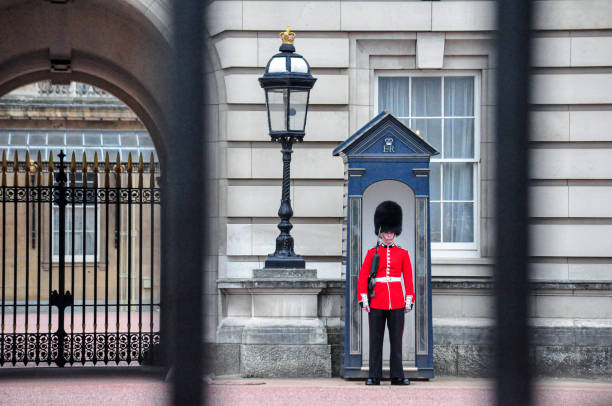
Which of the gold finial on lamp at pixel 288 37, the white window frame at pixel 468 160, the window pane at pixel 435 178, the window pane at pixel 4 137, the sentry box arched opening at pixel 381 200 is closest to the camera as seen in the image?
the sentry box arched opening at pixel 381 200

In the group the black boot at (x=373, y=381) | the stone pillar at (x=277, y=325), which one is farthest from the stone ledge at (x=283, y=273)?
the black boot at (x=373, y=381)

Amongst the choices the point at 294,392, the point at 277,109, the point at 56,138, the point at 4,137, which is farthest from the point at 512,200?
the point at 4,137

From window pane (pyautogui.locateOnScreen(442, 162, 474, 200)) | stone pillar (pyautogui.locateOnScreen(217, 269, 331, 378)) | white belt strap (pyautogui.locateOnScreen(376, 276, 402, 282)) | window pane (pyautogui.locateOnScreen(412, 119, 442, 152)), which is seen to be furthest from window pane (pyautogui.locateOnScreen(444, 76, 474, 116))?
white belt strap (pyautogui.locateOnScreen(376, 276, 402, 282))

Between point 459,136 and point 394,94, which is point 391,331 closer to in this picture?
point 459,136

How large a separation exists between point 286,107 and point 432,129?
6.65 ft

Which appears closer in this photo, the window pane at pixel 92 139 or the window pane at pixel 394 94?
the window pane at pixel 394 94

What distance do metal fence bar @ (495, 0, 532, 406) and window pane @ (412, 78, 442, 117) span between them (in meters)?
9.39

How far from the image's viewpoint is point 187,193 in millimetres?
2170

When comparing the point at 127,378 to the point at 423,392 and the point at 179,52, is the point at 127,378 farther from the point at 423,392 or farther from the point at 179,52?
the point at 179,52

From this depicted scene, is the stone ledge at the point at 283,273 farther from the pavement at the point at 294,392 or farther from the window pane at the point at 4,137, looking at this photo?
the window pane at the point at 4,137

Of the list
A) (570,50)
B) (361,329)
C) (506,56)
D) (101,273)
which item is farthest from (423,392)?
(101,273)

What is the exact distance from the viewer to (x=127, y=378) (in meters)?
11.0

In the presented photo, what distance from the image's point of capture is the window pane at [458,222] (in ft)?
37.7

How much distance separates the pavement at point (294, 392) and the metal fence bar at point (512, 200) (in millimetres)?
6235
